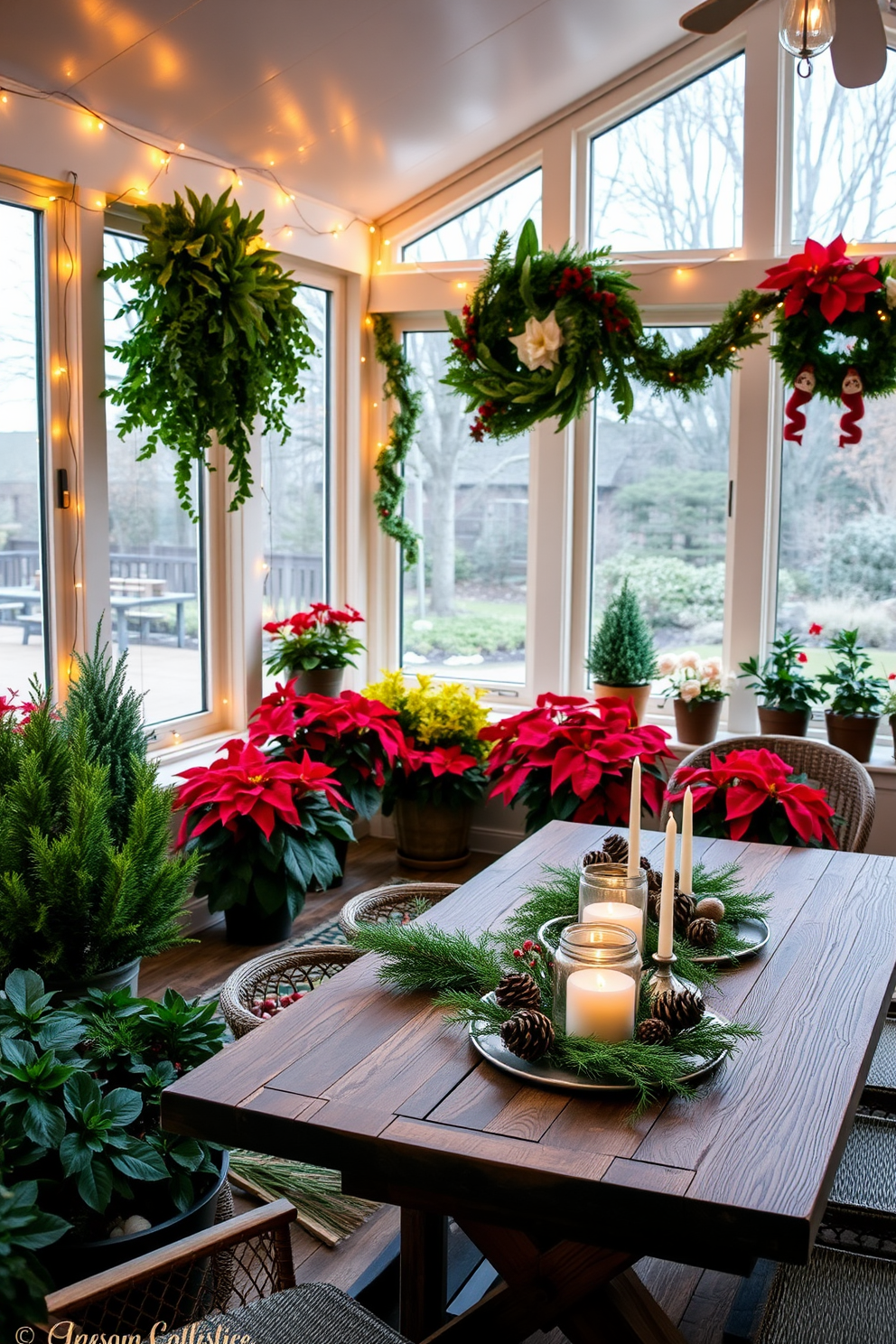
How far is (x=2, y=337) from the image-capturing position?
3600mm

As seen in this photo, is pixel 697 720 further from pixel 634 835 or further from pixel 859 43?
pixel 634 835

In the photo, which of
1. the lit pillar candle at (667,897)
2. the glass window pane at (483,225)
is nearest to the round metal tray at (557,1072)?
the lit pillar candle at (667,897)

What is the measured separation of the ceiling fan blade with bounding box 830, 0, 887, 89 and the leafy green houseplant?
230 cm

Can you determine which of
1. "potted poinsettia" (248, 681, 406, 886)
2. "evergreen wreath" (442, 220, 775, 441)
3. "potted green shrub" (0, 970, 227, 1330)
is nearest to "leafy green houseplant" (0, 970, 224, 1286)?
"potted green shrub" (0, 970, 227, 1330)

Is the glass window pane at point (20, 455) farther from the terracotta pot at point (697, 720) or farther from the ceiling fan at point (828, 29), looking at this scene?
the terracotta pot at point (697, 720)

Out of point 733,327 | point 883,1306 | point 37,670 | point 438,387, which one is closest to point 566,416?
point 733,327

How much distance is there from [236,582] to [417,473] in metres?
1.14

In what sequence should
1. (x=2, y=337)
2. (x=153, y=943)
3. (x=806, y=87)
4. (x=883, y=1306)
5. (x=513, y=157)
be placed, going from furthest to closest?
(x=513, y=157) < (x=806, y=87) < (x=2, y=337) < (x=153, y=943) < (x=883, y=1306)

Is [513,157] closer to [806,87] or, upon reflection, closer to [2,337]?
[806,87]

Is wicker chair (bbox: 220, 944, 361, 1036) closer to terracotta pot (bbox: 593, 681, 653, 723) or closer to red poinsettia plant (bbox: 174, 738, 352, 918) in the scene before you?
red poinsettia plant (bbox: 174, 738, 352, 918)

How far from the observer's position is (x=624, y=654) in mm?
Result: 4746

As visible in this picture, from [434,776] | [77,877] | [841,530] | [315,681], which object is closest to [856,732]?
[841,530]

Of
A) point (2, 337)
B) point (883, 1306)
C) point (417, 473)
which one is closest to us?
point (883, 1306)

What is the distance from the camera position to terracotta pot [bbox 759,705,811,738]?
14.9 feet
